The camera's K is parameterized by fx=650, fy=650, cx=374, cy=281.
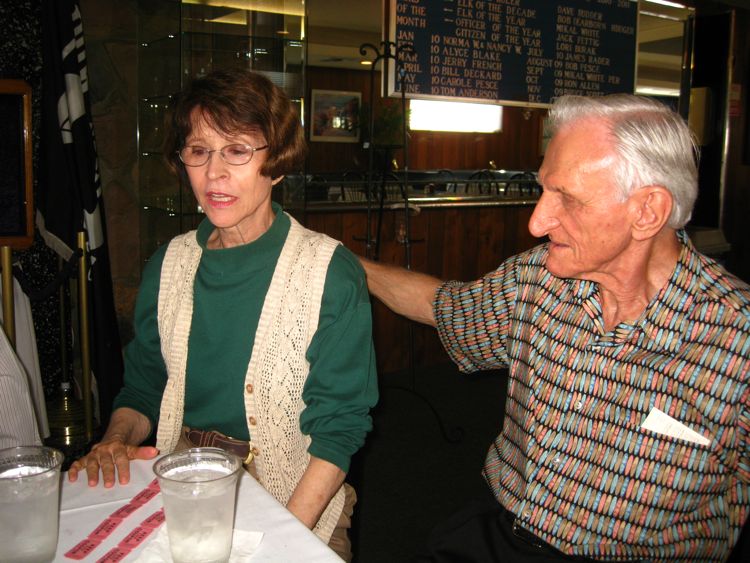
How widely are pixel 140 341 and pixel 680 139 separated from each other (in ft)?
4.28

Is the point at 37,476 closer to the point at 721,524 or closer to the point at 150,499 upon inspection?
the point at 150,499

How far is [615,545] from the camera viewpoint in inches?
51.2

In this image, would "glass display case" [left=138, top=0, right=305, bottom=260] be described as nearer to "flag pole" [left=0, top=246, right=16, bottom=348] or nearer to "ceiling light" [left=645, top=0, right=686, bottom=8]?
"flag pole" [left=0, top=246, right=16, bottom=348]

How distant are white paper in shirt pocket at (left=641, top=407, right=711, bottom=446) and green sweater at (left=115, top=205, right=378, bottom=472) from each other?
1.84 ft

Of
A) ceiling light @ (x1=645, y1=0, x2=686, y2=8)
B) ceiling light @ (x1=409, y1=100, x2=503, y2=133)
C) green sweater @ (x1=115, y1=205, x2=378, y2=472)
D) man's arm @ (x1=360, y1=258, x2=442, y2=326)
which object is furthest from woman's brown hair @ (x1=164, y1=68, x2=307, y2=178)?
ceiling light @ (x1=409, y1=100, x2=503, y2=133)

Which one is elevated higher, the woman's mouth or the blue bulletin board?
the blue bulletin board

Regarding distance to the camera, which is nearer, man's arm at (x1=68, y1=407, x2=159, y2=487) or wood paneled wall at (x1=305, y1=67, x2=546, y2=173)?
man's arm at (x1=68, y1=407, x2=159, y2=487)

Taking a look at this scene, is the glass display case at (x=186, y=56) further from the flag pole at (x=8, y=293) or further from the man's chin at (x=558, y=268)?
the man's chin at (x=558, y=268)

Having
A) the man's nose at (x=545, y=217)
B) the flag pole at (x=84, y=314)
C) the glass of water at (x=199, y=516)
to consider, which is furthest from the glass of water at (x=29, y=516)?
the flag pole at (x=84, y=314)

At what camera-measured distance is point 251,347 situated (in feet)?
4.74

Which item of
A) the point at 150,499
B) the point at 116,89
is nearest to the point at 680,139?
the point at 150,499

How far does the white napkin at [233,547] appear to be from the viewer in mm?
880

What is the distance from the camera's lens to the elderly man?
127 cm

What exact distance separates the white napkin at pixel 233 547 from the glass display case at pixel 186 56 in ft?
7.98
